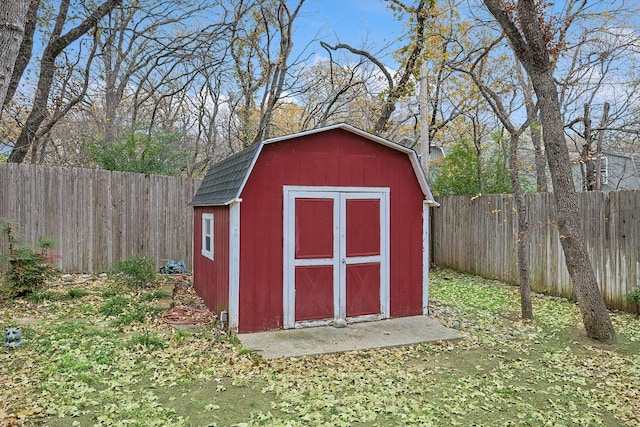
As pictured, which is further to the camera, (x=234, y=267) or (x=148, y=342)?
(x=234, y=267)

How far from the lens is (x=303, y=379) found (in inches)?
161

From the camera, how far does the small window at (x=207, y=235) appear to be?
6.49 meters

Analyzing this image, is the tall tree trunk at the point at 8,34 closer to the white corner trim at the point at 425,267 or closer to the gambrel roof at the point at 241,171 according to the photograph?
the gambrel roof at the point at 241,171

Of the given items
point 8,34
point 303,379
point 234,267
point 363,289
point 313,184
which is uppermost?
point 8,34

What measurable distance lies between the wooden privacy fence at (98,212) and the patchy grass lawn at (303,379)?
2.62 meters

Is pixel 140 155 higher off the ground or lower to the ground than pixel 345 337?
higher

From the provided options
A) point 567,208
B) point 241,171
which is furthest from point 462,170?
point 241,171

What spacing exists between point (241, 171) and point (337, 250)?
1.72 meters

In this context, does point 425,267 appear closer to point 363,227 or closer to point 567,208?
point 363,227

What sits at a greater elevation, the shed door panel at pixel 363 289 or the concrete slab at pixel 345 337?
the shed door panel at pixel 363 289

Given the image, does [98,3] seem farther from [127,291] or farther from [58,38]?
[127,291]

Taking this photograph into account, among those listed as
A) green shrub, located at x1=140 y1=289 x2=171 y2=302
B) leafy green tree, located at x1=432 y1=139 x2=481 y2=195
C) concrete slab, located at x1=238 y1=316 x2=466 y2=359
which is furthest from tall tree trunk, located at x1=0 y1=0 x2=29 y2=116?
leafy green tree, located at x1=432 y1=139 x2=481 y2=195

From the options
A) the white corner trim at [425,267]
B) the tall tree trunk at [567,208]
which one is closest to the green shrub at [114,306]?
the white corner trim at [425,267]

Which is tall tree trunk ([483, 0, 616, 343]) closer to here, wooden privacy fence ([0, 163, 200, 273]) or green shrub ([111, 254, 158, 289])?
green shrub ([111, 254, 158, 289])
